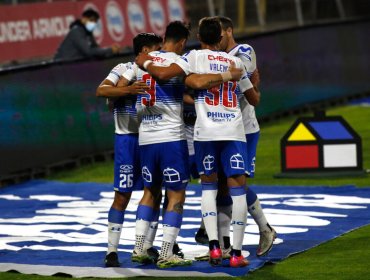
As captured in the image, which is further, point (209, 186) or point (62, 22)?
point (62, 22)

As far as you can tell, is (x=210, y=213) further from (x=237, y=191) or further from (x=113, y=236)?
(x=113, y=236)

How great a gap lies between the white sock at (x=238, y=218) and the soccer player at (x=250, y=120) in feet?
1.81

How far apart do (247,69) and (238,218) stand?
1489 millimetres

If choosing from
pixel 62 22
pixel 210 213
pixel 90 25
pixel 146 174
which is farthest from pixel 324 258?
pixel 62 22

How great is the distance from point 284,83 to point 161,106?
1537 centimetres

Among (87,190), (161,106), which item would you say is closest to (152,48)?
(161,106)

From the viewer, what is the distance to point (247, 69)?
1242 cm

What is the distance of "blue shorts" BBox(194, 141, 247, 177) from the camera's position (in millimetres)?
11820

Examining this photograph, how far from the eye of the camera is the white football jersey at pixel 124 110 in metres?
12.3

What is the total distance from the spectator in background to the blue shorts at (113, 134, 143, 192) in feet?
31.4

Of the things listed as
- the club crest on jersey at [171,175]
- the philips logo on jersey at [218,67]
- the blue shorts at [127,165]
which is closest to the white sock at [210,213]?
the club crest on jersey at [171,175]

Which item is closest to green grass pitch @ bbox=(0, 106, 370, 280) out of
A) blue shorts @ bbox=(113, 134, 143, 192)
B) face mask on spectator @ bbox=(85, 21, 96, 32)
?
blue shorts @ bbox=(113, 134, 143, 192)

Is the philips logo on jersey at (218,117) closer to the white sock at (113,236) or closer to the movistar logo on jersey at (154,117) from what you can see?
the movistar logo on jersey at (154,117)

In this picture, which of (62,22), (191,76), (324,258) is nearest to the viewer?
(191,76)
